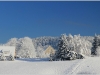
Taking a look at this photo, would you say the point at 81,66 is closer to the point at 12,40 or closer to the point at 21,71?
the point at 21,71

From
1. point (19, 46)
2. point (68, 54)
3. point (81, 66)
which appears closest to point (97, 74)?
point (81, 66)

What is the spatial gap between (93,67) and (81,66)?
1.91 m

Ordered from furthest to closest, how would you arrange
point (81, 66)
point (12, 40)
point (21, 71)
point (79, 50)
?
point (12, 40) → point (79, 50) → point (81, 66) → point (21, 71)

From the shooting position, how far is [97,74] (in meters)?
32.3

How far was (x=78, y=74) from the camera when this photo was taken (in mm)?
32969

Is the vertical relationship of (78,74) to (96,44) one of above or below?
below

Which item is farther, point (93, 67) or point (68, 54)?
point (68, 54)

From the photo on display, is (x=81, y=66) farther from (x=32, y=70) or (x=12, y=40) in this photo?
(x=12, y=40)

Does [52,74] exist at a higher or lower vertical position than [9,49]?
lower

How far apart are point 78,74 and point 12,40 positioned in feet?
280

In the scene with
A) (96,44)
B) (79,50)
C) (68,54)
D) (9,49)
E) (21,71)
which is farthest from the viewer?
(9,49)

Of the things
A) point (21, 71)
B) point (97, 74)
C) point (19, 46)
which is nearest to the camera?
point (97, 74)

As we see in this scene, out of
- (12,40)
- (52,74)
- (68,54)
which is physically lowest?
(52,74)

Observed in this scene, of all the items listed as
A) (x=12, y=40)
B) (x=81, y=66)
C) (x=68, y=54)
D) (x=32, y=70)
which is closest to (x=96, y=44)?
(x=68, y=54)
